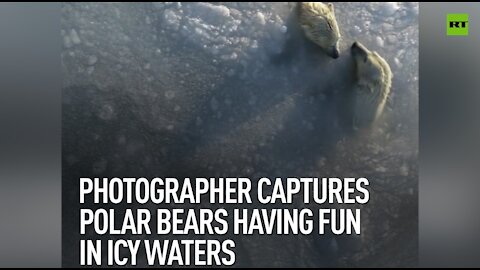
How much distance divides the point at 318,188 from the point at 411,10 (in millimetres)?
687

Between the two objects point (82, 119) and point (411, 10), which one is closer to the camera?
point (82, 119)

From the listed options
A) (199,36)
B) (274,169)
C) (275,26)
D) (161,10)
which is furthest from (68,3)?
(274,169)

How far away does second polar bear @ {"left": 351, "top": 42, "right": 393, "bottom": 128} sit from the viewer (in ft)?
5.76

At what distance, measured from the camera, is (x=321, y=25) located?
5.74ft

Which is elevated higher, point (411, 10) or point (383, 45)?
point (411, 10)

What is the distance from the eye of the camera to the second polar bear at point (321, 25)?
68.7 inches

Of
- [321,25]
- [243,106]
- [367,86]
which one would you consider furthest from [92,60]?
[367,86]

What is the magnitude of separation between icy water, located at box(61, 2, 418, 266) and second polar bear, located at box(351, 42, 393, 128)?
3 centimetres

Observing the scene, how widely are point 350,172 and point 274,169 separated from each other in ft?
0.84

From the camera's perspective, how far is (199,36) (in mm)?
1731

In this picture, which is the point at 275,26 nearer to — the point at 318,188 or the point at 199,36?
the point at 199,36

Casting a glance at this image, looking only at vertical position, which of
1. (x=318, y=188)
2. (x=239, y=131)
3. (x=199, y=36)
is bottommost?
(x=318, y=188)

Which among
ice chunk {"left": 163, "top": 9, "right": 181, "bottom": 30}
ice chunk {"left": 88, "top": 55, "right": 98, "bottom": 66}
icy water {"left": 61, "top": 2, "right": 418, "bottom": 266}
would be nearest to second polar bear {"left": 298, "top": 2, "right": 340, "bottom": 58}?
icy water {"left": 61, "top": 2, "right": 418, "bottom": 266}

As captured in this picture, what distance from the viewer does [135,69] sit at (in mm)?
1695
